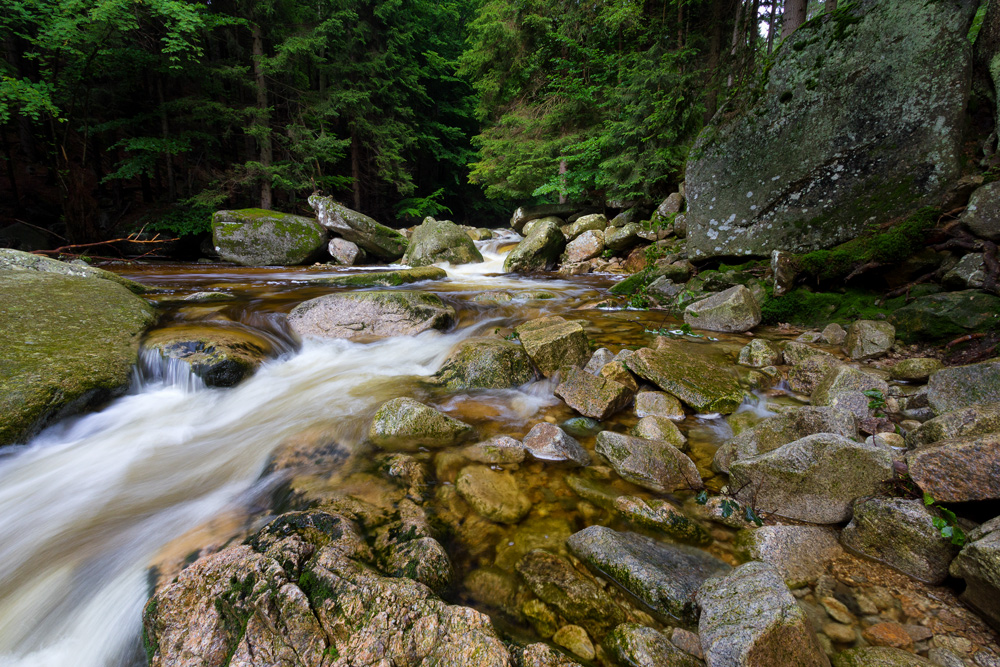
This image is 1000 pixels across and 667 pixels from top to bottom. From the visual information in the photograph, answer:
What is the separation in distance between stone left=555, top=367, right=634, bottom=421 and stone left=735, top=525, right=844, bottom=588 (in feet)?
4.70

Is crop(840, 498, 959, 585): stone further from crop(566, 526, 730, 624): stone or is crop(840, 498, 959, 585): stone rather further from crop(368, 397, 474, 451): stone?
crop(368, 397, 474, 451): stone

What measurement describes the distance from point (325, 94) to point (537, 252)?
1145 cm

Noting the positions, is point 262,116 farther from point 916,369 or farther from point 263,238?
point 916,369

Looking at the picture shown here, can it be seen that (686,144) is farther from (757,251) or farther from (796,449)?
(796,449)

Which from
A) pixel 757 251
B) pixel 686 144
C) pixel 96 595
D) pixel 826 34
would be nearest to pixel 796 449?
pixel 96 595

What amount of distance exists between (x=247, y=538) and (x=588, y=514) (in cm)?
184

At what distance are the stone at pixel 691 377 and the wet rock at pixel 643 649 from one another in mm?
2232

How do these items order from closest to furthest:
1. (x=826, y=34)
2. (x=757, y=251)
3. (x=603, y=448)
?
(x=603, y=448)
(x=826, y=34)
(x=757, y=251)

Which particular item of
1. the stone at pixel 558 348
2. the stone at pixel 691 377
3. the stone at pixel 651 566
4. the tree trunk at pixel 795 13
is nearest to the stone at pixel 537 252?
the tree trunk at pixel 795 13

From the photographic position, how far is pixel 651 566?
1.85 meters

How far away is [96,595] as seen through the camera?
1.88 metres

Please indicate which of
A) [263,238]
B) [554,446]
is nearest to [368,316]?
[554,446]

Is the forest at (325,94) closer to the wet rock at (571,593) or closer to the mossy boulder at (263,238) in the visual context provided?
the mossy boulder at (263,238)

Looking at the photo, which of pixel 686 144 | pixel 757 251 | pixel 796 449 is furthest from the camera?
pixel 686 144
